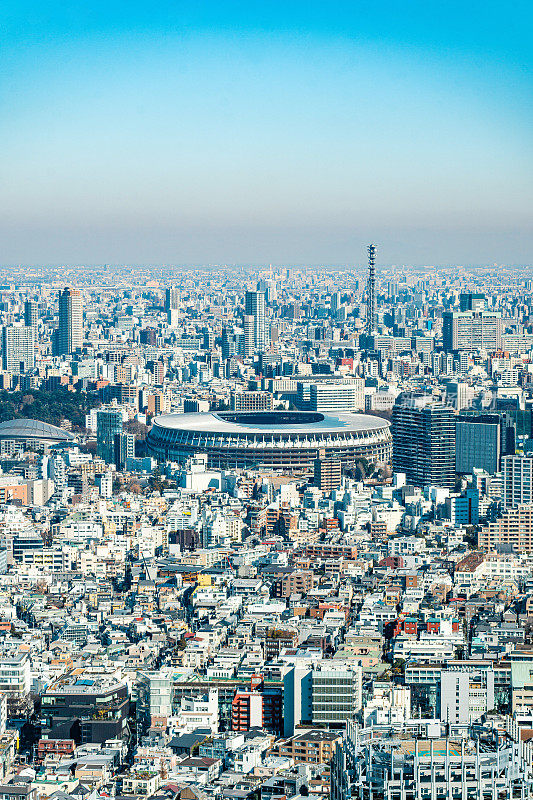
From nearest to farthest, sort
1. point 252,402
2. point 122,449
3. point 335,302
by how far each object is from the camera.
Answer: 1. point 122,449
2. point 252,402
3. point 335,302

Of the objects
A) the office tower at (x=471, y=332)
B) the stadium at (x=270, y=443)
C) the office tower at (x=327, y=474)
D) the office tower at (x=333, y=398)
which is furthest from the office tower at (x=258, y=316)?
the office tower at (x=327, y=474)

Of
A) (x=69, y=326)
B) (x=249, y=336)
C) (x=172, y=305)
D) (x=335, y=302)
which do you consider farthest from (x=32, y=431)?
(x=335, y=302)

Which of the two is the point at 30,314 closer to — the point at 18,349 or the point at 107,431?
the point at 18,349

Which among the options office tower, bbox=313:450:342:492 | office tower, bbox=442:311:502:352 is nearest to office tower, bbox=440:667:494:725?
office tower, bbox=313:450:342:492

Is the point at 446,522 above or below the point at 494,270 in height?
below

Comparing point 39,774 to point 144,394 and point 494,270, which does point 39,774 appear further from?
point 494,270

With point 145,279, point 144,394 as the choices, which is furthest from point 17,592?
point 145,279

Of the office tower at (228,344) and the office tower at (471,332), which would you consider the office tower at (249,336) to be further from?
the office tower at (471,332)

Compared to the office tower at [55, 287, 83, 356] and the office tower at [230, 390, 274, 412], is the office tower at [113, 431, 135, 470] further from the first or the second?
the office tower at [55, 287, 83, 356]
